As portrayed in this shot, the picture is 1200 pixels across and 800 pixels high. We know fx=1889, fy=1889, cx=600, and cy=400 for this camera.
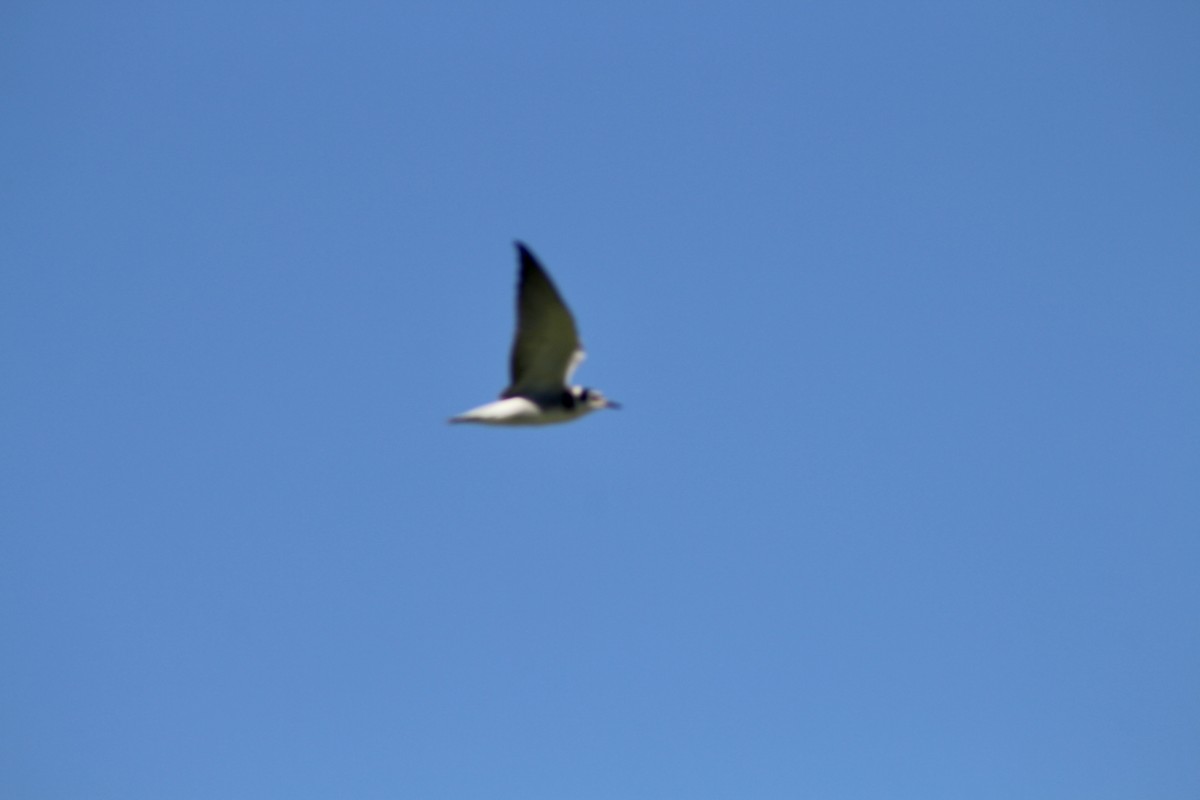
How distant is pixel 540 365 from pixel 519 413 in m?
0.88

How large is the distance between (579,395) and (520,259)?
2566mm

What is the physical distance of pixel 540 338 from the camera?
30.0m

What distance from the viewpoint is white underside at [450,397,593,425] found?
29.8 meters

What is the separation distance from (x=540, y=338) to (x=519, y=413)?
1251 mm

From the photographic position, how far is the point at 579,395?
30.7 metres

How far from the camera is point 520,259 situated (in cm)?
2958

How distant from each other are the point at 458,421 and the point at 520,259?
8.91ft

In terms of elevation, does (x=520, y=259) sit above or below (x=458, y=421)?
above

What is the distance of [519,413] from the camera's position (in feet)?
99.1

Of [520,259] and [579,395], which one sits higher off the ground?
[520,259]

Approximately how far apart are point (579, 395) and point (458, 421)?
2.30 metres

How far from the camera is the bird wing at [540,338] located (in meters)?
29.5

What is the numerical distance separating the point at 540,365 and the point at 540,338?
0.59m

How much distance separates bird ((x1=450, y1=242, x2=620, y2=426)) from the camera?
1164 inches
